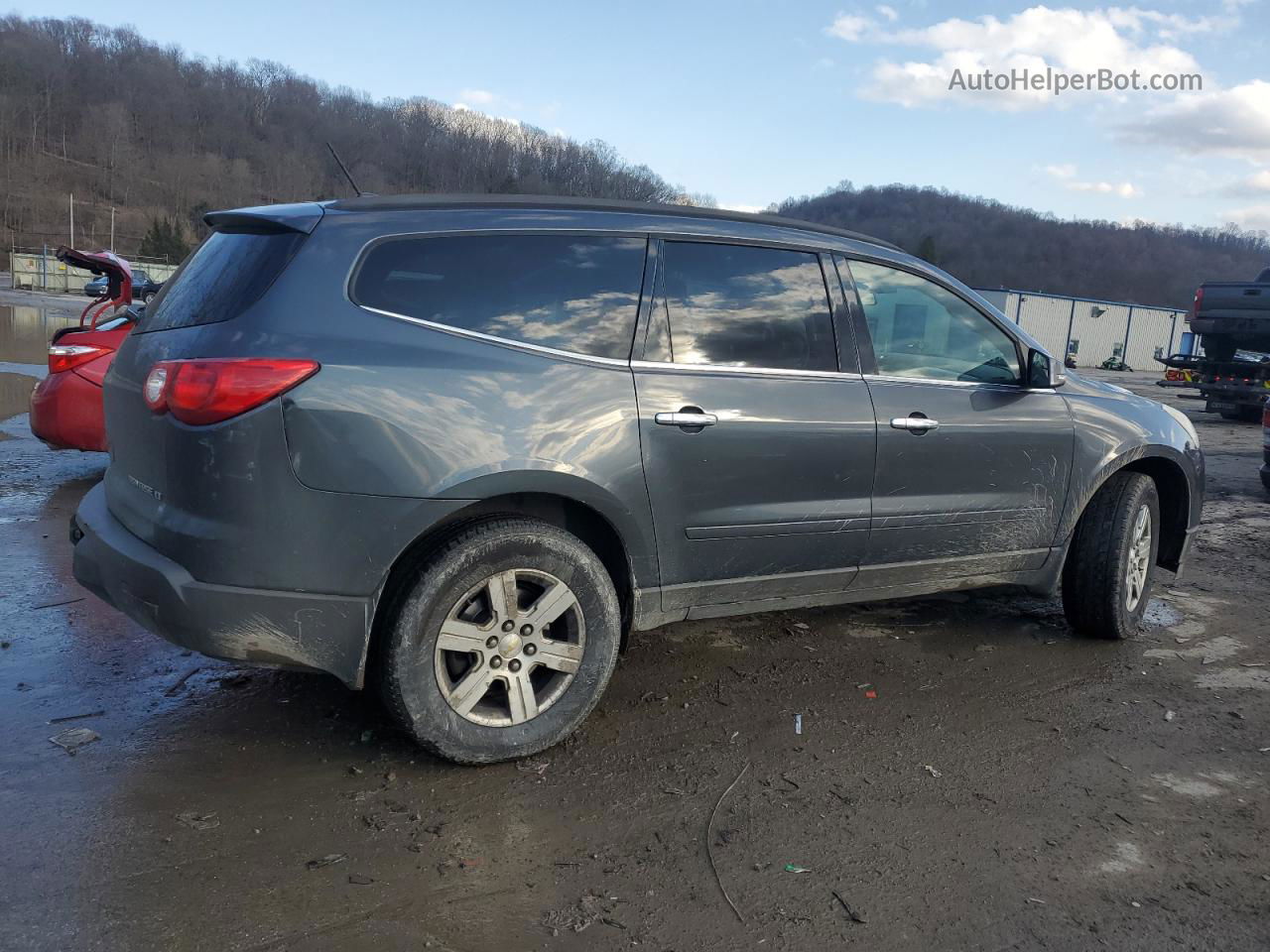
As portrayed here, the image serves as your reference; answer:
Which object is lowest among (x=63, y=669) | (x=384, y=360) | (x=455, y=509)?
(x=63, y=669)

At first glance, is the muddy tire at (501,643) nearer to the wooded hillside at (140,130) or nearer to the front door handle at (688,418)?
the front door handle at (688,418)

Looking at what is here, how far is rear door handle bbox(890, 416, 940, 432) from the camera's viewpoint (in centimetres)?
399

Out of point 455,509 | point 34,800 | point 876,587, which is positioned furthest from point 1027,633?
point 34,800

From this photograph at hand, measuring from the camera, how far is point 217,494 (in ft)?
9.50

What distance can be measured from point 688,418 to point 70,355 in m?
5.41

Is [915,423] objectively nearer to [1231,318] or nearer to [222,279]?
[222,279]

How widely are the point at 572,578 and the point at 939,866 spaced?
4.64 ft

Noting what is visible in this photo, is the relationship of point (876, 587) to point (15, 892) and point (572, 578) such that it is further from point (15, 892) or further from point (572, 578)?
point (15, 892)

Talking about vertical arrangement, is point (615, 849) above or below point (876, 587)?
below

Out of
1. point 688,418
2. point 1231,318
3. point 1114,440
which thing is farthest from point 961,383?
point 1231,318

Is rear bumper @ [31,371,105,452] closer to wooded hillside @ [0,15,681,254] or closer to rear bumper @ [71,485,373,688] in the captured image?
rear bumper @ [71,485,373,688]

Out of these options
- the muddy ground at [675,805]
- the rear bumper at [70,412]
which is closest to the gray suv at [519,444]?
the muddy ground at [675,805]

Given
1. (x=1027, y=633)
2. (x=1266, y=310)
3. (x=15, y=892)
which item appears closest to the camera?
(x=15, y=892)

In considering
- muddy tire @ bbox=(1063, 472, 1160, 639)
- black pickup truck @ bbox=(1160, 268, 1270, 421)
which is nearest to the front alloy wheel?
muddy tire @ bbox=(1063, 472, 1160, 639)
